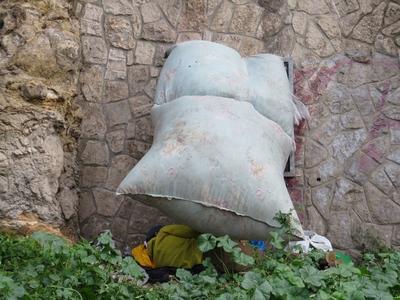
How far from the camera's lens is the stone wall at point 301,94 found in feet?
16.4

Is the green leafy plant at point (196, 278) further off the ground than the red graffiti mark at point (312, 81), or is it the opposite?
the red graffiti mark at point (312, 81)

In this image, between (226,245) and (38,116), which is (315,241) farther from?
(226,245)

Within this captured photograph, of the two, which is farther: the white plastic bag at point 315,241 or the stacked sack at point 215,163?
the white plastic bag at point 315,241

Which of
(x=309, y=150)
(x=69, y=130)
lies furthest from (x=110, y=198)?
(x=309, y=150)

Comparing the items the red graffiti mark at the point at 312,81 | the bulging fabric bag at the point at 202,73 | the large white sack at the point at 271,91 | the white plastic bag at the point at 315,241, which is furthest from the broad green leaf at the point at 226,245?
the red graffiti mark at the point at 312,81

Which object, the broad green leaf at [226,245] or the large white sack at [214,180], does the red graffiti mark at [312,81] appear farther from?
the broad green leaf at [226,245]

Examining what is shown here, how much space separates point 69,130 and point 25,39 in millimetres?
637

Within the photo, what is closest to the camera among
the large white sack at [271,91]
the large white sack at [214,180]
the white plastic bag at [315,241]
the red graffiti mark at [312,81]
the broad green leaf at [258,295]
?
the broad green leaf at [258,295]

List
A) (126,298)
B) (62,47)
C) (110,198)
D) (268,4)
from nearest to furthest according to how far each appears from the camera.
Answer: (126,298), (62,47), (110,198), (268,4)

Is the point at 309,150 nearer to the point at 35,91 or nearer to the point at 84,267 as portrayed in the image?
the point at 35,91

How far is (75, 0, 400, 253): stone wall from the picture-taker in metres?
4.99

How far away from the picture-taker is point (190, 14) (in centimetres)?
523

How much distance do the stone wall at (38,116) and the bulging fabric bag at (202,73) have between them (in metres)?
0.63

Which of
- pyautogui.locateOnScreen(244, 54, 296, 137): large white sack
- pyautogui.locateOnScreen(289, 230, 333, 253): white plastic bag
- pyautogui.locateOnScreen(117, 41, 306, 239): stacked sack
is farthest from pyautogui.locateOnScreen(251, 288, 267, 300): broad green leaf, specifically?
pyautogui.locateOnScreen(289, 230, 333, 253): white plastic bag
